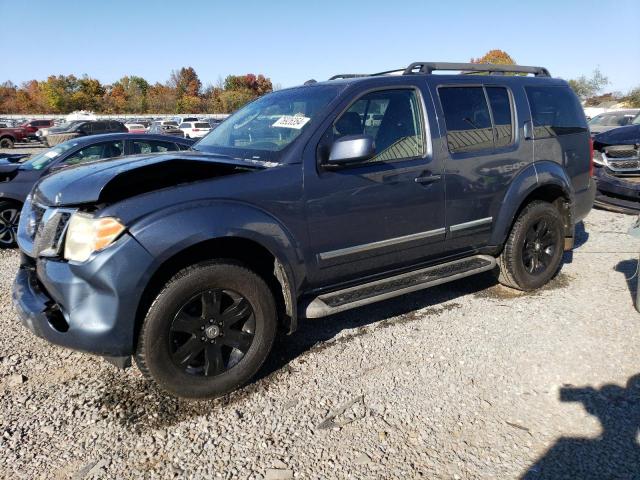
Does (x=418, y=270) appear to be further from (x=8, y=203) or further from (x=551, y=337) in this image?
(x=8, y=203)

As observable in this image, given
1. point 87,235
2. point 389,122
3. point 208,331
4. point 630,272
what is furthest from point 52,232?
point 630,272

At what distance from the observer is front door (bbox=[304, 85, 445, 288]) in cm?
322

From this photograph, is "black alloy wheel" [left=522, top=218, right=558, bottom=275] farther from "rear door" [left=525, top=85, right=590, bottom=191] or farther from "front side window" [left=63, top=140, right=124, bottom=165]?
"front side window" [left=63, top=140, right=124, bottom=165]

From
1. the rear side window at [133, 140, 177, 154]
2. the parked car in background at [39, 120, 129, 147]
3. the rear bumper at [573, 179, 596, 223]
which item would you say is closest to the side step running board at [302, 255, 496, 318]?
the rear bumper at [573, 179, 596, 223]

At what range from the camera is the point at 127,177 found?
2.74 m

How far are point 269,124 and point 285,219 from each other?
0.98m

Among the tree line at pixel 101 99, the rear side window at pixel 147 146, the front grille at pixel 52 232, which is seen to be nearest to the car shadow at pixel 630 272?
the front grille at pixel 52 232

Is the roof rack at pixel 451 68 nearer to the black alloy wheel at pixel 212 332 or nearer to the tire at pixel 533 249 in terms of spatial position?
the tire at pixel 533 249

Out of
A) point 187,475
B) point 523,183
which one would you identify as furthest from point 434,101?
point 187,475

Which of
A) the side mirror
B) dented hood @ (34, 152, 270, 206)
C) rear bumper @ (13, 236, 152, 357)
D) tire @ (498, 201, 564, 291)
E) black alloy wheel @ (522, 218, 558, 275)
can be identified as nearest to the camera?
rear bumper @ (13, 236, 152, 357)

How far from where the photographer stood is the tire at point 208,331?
107 inches

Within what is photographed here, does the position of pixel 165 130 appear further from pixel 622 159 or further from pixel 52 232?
pixel 52 232

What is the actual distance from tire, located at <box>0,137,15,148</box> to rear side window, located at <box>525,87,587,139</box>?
30.2 m

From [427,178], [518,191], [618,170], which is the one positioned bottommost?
[618,170]
